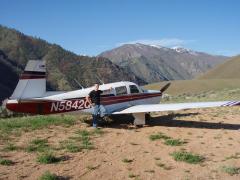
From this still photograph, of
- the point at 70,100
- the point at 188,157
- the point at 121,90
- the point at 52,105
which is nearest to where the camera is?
the point at 188,157

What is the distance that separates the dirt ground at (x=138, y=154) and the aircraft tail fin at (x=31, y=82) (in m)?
1.61

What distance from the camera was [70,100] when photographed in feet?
53.0

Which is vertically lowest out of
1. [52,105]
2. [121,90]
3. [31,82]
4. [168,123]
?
[168,123]

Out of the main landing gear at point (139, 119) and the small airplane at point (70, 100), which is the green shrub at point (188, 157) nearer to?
the small airplane at point (70, 100)

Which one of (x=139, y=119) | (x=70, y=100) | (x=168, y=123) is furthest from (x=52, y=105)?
(x=168, y=123)

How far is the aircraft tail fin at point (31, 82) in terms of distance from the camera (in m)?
15.0

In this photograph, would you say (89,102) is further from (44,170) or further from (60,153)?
(44,170)

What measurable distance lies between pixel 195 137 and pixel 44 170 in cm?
655

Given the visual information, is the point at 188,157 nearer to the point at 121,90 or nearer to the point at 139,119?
the point at 139,119

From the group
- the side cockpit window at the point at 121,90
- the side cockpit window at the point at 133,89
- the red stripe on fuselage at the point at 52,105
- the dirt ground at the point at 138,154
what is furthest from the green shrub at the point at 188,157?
the side cockpit window at the point at 133,89

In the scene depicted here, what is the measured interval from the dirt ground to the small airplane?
77 cm

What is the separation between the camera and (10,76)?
172 m

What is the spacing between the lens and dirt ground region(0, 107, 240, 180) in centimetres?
962

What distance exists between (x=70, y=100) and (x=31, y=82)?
1908 millimetres
